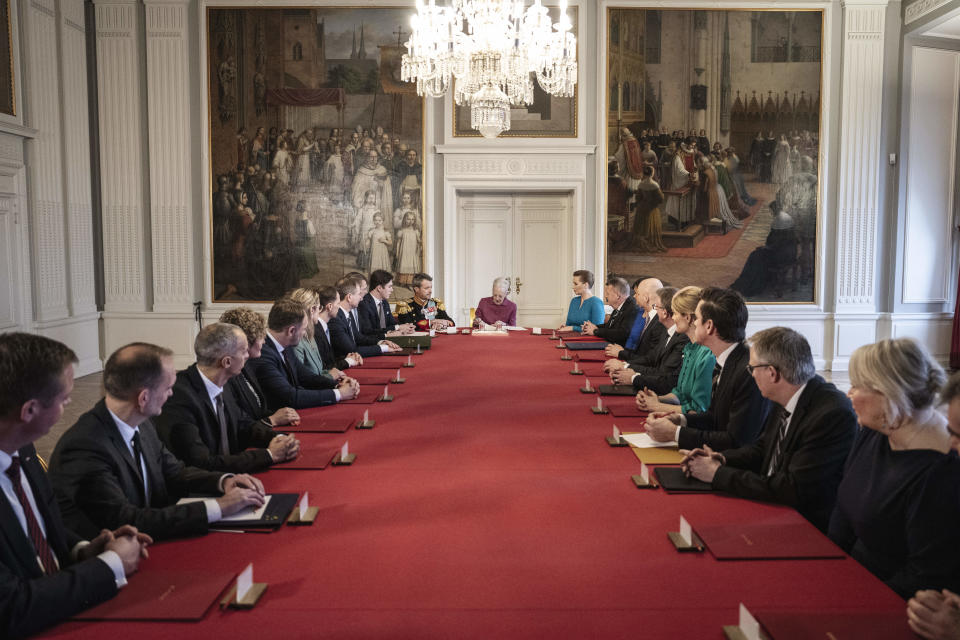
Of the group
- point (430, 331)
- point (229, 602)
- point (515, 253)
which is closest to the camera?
point (229, 602)

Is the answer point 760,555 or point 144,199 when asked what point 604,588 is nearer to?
point 760,555

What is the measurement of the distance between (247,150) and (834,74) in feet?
28.2

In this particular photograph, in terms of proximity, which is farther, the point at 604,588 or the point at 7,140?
the point at 7,140

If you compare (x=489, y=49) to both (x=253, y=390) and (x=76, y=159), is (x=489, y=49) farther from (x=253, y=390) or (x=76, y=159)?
(x=76, y=159)

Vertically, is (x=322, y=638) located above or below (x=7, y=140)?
below

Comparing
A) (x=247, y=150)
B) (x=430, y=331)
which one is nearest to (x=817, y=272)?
(x=430, y=331)

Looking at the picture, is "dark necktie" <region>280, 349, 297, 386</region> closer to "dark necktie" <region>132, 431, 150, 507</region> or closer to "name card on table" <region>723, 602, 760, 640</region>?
"dark necktie" <region>132, 431, 150, 507</region>

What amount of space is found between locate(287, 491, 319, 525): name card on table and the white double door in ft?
30.8

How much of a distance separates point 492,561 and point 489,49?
5.72 m

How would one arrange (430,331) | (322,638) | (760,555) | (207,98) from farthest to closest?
(207,98)
(430,331)
(760,555)
(322,638)

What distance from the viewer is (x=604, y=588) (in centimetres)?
225

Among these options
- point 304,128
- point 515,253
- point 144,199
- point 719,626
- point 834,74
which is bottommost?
point 719,626

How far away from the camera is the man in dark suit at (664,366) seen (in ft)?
18.3

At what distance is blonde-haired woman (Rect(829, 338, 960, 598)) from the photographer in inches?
92.8
